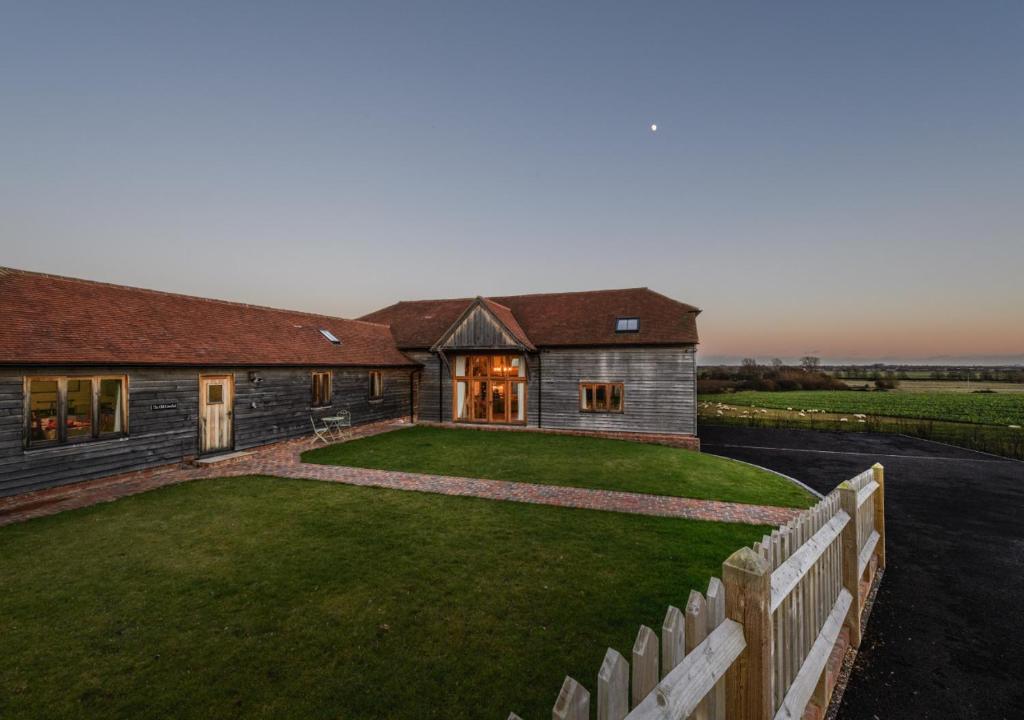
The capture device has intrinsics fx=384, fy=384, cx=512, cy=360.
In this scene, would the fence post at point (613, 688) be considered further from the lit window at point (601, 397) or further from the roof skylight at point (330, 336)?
the roof skylight at point (330, 336)

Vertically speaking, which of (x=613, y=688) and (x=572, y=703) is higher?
(x=572, y=703)

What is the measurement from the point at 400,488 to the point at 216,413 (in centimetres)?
808

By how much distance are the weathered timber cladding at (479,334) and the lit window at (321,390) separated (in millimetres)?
5841

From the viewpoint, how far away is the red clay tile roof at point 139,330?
9.72 m

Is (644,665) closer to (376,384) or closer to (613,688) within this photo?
(613,688)

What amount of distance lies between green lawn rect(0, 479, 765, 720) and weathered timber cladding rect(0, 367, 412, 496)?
94.9 inches

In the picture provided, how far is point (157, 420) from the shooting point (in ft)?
37.8

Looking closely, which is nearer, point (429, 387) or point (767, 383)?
point (429, 387)

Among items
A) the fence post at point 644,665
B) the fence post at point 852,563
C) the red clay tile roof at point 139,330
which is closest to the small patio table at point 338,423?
the red clay tile roof at point 139,330

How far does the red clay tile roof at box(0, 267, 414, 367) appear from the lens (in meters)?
9.72

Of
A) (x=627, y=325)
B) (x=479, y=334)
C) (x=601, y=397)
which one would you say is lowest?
(x=601, y=397)

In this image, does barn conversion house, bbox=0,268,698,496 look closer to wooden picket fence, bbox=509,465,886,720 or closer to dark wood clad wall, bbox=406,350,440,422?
dark wood clad wall, bbox=406,350,440,422

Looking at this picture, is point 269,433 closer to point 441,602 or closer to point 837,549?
point 441,602

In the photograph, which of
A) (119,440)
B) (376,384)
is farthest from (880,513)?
(376,384)
